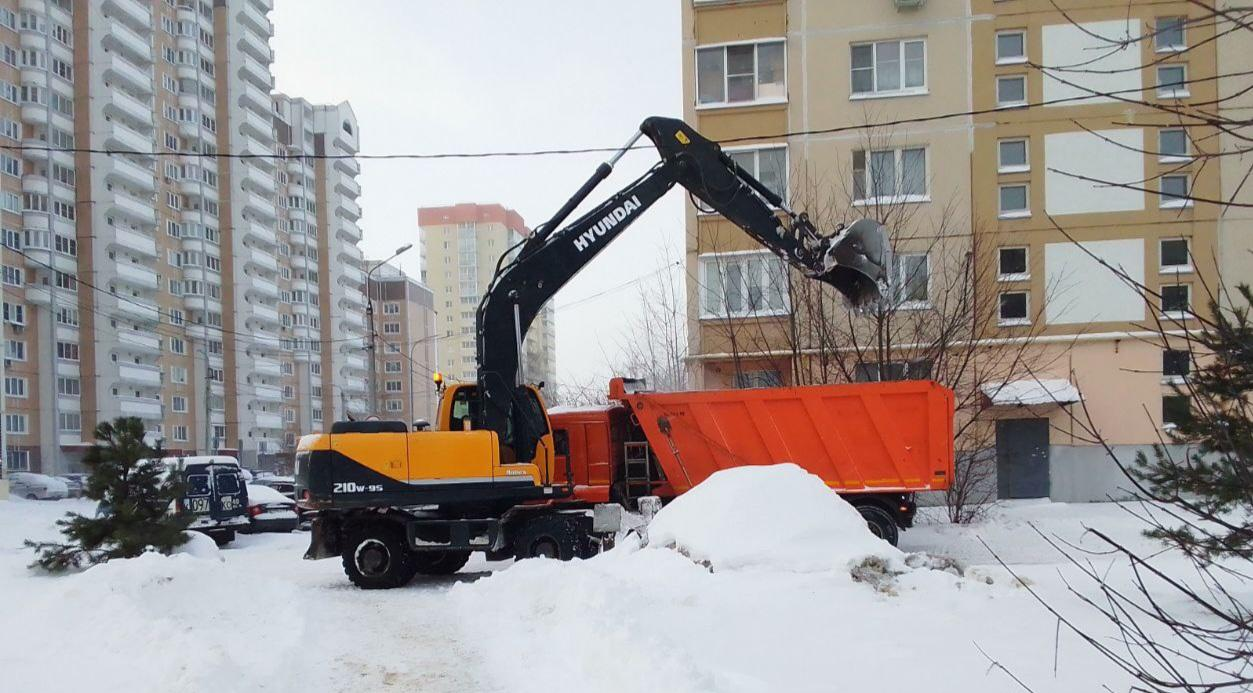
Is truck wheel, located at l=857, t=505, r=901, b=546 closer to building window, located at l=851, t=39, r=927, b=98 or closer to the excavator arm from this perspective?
the excavator arm

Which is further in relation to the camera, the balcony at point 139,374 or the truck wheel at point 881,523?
the balcony at point 139,374

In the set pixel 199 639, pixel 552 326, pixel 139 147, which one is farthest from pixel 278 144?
pixel 199 639

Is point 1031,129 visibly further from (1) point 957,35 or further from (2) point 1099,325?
(2) point 1099,325

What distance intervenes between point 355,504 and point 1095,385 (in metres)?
19.8

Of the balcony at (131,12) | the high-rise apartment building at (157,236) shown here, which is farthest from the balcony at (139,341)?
the balcony at (131,12)

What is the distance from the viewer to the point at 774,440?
48.0ft

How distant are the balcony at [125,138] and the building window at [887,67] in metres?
49.7

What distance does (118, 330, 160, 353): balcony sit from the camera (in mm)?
63459

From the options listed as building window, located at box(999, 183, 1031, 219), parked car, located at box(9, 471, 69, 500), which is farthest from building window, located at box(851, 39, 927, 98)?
parked car, located at box(9, 471, 69, 500)

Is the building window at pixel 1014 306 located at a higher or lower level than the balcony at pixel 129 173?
lower

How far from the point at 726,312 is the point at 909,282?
445 cm

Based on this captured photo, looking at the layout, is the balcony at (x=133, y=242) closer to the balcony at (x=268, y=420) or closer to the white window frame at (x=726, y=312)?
the balcony at (x=268, y=420)

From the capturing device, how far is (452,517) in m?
14.0

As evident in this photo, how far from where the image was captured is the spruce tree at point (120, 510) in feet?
46.6
